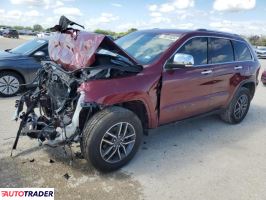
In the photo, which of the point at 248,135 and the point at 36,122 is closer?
the point at 36,122

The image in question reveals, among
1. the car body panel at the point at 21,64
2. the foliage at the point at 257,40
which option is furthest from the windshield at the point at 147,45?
the foliage at the point at 257,40

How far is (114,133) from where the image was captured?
13.2 ft

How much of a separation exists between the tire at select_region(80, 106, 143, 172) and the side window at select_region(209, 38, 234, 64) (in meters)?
2.08

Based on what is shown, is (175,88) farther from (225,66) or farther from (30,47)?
(30,47)

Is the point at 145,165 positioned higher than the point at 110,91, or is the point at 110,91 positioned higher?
the point at 110,91

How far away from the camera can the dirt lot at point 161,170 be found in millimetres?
3648

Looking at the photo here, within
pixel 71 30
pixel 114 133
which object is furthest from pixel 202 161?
pixel 71 30

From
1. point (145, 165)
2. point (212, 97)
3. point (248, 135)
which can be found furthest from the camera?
point (248, 135)

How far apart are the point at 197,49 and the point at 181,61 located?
906mm

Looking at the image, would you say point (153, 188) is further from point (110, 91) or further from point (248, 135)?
point (248, 135)

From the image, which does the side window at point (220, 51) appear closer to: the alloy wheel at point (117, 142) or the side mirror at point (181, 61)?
the side mirror at point (181, 61)

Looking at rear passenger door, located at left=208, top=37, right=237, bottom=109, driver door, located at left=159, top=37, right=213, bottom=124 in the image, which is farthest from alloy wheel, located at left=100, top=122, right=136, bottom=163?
rear passenger door, located at left=208, top=37, right=237, bottom=109

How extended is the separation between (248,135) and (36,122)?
3.84 m

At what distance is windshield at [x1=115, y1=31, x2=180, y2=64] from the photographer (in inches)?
182
